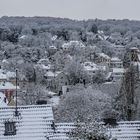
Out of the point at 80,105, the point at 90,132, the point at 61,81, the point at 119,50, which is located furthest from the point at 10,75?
the point at 90,132

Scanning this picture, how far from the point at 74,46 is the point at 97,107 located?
91.5 metres

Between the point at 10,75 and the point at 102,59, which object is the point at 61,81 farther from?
the point at 102,59

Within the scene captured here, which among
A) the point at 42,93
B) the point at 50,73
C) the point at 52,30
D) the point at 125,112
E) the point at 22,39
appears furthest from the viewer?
the point at 52,30

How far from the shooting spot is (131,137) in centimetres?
1650

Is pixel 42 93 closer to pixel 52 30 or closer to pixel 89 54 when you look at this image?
pixel 89 54

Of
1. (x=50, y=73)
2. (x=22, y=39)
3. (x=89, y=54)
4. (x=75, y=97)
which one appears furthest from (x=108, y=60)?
(x=75, y=97)

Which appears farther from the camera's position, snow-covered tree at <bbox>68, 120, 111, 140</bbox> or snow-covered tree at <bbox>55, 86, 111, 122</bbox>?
snow-covered tree at <bbox>55, 86, 111, 122</bbox>

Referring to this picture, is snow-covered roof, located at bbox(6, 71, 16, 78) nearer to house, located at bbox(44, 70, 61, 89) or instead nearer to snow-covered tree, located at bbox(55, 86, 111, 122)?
house, located at bbox(44, 70, 61, 89)

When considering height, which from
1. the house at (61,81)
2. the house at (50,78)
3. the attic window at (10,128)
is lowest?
the house at (50,78)

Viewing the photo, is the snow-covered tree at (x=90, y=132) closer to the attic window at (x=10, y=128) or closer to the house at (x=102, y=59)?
the attic window at (x=10, y=128)

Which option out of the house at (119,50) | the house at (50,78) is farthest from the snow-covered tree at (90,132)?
the house at (119,50)

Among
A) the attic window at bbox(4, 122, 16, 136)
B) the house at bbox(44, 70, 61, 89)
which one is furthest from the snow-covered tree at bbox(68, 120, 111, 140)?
the house at bbox(44, 70, 61, 89)

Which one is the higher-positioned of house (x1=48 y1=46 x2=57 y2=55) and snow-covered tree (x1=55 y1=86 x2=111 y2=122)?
snow-covered tree (x1=55 y1=86 x2=111 y2=122)

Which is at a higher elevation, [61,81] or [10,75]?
[10,75]
